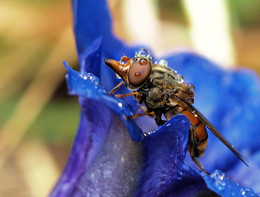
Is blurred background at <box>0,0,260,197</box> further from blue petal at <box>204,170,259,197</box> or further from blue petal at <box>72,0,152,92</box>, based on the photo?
blue petal at <box>204,170,259,197</box>

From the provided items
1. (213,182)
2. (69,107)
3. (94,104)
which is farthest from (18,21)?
(213,182)

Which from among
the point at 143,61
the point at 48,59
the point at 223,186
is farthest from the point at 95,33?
the point at 48,59

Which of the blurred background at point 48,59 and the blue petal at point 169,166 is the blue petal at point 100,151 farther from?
the blurred background at point 48,59

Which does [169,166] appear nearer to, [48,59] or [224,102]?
[224,102]

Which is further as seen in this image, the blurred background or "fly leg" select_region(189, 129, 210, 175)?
the blurred background

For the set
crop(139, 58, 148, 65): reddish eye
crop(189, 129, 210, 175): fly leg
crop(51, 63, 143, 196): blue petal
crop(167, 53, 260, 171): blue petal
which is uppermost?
crop(167, 53, 260, 171): blue petal

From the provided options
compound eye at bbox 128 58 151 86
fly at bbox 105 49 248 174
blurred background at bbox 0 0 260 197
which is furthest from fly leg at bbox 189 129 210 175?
blurred background at bbox 0 0 260 197
